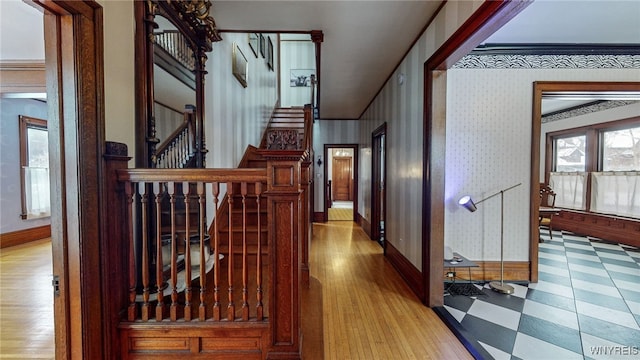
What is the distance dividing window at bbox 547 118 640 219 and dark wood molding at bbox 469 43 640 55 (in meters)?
2.41

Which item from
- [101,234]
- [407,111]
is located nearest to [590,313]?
[407,111]

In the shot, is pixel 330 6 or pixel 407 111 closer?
pixel 330 6

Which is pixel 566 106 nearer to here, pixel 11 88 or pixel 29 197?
pixel 11 88

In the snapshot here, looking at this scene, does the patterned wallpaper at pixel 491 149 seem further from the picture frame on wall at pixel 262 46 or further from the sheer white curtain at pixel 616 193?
the picture frame on wall at pixel 262 46

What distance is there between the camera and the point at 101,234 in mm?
1402

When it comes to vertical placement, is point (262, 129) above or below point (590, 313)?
above

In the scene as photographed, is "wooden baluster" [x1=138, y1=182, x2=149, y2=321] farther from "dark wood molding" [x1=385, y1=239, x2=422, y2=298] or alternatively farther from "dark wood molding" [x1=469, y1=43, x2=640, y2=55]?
"dark wood molding" [x1=469, y1=43, x2=640, y2=55]

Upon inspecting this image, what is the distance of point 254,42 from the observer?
4.78 m

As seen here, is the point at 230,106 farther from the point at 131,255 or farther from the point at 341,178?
the point at 341,178

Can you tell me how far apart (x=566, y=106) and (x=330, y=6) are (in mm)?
5711

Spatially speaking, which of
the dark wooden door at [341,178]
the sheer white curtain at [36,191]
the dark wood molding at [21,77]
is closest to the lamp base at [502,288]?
the dark wood molding at [21,77]

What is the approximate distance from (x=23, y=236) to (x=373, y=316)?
239 inches

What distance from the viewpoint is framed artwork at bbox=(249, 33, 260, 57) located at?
4.50 m

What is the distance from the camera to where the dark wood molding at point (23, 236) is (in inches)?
166
